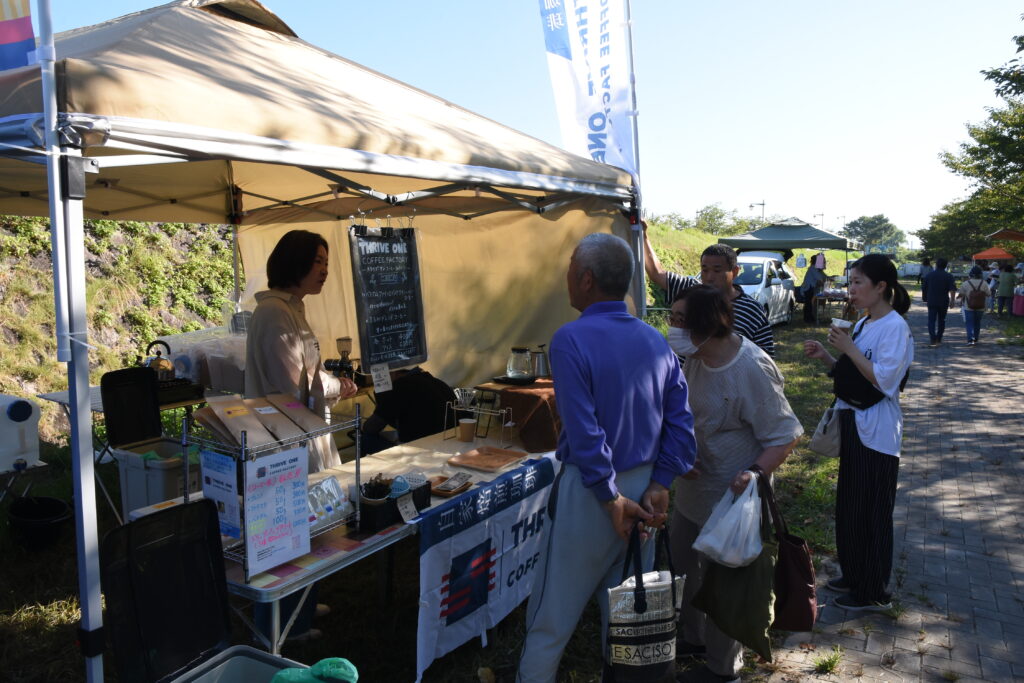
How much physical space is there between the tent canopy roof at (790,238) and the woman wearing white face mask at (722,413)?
16909 mm

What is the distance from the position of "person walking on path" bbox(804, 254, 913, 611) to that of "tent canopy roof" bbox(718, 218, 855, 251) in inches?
632

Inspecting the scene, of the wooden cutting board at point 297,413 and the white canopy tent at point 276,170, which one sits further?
the wooden cutting board at point 297,413

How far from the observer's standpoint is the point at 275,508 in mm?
2170

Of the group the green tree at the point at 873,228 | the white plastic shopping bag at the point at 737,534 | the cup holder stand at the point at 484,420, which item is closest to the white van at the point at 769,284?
the cup holder stand at the point at 484,420

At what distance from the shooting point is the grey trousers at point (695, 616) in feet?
9.30

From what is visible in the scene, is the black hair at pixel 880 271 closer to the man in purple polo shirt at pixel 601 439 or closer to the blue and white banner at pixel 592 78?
the man in purple polo shirt at pixel 601 439

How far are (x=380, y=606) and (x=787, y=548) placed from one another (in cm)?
210

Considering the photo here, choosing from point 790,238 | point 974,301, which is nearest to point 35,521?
point 974,301

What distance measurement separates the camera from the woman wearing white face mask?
8.68ft

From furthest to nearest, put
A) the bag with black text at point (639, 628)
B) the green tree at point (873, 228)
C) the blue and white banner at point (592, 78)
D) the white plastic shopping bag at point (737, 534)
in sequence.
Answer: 1. the green tree at point (873, 228)
2. the blue and white banner at point (592, 78)
3. the white plastic shopping bag at point (737, 534)
4. the bag with black text at point (639, 628)

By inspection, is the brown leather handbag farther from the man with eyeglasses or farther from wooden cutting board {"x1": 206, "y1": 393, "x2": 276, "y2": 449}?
wooden cutting board {"x1": 206, "y1": 393, "x2": 276, "y2": 449}

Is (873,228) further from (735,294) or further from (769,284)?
(735,294)

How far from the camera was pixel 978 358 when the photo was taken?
13375 mm

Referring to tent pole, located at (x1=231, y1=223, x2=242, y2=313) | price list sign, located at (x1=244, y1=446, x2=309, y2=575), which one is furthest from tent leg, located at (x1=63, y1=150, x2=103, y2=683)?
tent pole, located at (x1=231, y1=223, x2=242, y2=313)
